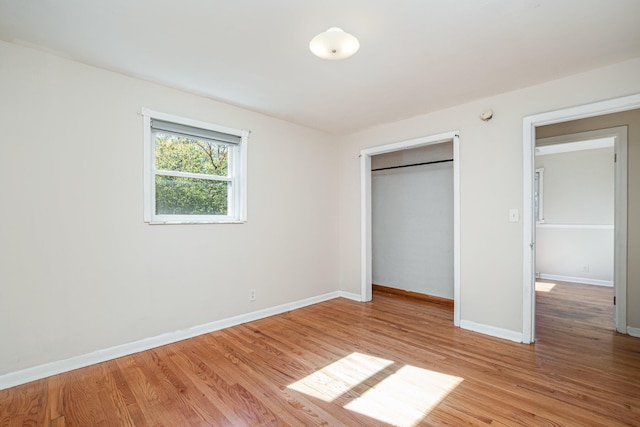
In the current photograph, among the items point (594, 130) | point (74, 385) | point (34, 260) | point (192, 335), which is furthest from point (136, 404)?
point (594, 130)

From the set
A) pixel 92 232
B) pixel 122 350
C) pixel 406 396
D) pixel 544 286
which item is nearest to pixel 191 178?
pixel 92 232

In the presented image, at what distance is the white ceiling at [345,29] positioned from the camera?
182 centimetres

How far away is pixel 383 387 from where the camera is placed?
2172 millimetres

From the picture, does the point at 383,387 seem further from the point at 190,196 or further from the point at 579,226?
the point at 579,226

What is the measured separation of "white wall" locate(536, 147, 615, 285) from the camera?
5406mm

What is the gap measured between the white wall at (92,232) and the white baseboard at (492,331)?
7.74 feet

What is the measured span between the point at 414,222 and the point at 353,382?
9.64ft

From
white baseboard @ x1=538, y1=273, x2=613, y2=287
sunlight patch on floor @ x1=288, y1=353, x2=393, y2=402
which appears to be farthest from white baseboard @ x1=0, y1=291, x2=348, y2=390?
white baseboard @ x1=538, y1=273, x2=613, y2=287

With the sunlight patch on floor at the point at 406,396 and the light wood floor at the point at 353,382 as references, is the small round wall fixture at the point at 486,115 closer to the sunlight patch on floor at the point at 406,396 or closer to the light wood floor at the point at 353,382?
the light wood floor at the point at 353,382

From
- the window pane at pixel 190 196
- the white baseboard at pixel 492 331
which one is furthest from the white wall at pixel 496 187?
the window pane at pixel 190 196

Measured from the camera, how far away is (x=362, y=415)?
6.09 ft

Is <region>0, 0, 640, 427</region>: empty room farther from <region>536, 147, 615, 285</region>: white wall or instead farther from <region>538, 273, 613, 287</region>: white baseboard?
<region>536, 147, 615, 285</region>: white wall

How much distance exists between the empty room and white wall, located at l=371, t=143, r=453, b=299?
6.2 inches

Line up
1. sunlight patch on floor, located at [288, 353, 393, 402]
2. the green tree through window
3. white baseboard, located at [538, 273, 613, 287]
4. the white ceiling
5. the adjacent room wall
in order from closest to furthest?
the white ceiling, sunlight patch on floor, located at [288, 353, 393, 402], the green tree through window, the adjacent room wall, white baseboard, located at [538, 273, 613, 287]
